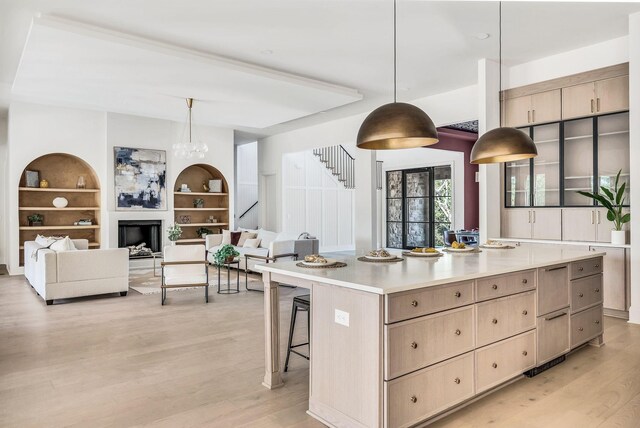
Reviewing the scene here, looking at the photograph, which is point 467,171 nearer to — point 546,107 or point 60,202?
point 546,107

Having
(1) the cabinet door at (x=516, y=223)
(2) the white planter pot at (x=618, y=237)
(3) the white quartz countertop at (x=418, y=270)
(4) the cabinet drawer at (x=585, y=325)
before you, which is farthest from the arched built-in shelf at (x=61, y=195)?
(2) the white planter pot at (x=618, y=237)

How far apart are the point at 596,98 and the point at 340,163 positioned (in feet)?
25.9

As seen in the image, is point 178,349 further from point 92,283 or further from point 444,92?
point 444,92

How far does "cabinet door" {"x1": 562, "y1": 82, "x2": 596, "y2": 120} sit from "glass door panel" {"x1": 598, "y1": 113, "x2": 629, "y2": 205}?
0.19 metres

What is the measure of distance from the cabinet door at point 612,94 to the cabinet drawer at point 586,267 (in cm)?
206

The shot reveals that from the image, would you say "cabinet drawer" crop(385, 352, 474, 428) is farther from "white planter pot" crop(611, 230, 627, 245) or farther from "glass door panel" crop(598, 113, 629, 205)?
"glass door panel" crop(598, 113, 629, 205)

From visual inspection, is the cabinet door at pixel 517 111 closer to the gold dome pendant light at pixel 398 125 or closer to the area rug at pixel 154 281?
the gold dome pendant light at pixel 398 125

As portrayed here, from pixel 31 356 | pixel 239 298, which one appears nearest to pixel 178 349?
pixel 31 356

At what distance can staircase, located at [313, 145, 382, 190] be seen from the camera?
478 inches

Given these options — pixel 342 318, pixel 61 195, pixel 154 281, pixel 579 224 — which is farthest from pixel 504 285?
pixel 61 195

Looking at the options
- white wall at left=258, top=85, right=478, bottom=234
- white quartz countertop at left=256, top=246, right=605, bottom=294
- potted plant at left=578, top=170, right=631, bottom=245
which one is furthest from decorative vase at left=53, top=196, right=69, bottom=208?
potted plant at left=578, top=170, right=631, bottom=245

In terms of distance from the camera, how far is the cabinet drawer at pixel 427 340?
7.30 ft

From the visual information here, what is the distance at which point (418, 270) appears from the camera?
273cm

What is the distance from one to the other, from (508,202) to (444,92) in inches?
91.3
